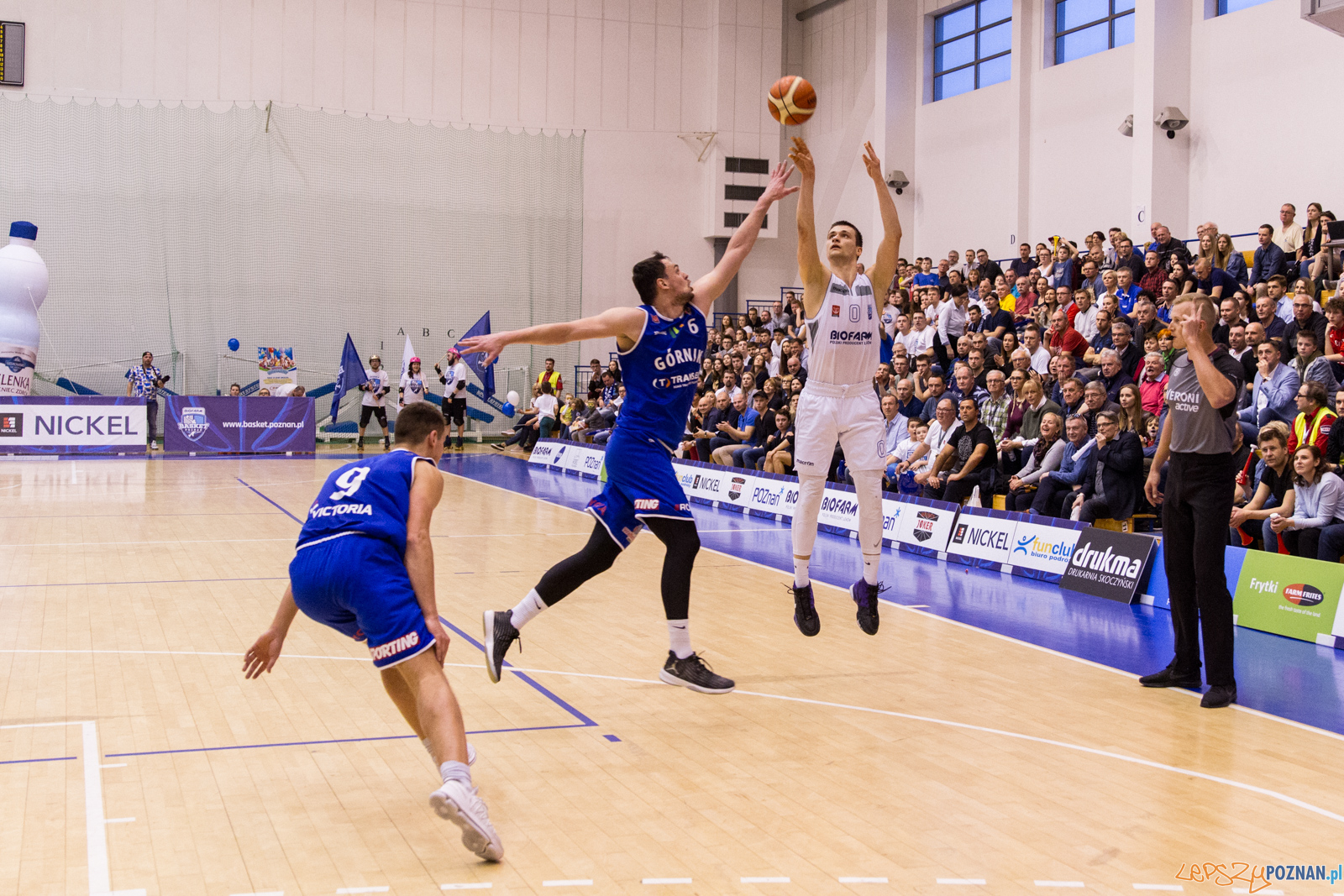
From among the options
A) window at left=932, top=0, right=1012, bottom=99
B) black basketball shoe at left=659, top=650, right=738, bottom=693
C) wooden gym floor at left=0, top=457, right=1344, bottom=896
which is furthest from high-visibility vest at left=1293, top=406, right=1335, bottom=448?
window at left=932, top=0, right=1012, bottom=99

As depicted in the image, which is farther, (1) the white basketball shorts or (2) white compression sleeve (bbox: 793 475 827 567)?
(2) white compression sleeve (bbox: 793 475 827 567)

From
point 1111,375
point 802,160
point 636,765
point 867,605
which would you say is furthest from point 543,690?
point 1111,375

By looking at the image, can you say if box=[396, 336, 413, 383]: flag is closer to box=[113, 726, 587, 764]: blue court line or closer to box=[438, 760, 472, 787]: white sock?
box=[113, 726, 587, 764]: blue court line

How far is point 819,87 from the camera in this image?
2712 centimetres

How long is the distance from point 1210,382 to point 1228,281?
8.50 metres

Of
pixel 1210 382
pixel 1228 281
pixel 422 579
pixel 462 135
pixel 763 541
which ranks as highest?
pixel 462 135

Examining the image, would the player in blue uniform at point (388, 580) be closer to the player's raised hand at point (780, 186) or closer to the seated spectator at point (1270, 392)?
the player's raised hand at point (780, 186)

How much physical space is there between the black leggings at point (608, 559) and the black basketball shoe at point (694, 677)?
0.42 meters

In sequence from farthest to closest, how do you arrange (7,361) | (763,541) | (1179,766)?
(7,361)
(763,541)
(1179,766)

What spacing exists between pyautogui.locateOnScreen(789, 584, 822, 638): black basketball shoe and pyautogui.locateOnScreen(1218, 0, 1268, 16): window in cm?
1458

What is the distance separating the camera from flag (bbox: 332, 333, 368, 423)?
24.3 m

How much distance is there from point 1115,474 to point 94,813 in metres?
8.09

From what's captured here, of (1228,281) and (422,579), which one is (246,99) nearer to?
(1228,281)

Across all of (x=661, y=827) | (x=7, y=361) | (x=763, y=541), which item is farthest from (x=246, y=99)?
(x=661, y=827)
